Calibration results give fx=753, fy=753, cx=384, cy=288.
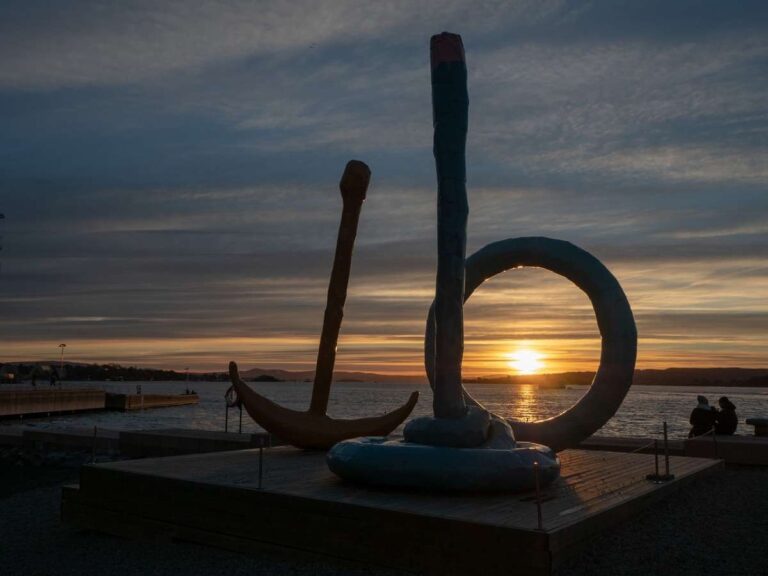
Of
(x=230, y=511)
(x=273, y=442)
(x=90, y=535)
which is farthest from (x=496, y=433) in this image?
(x=273, y=442)

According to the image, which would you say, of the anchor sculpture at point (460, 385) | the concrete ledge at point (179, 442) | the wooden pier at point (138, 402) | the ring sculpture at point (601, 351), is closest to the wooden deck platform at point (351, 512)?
the anchor sculpture at point (460, 385)

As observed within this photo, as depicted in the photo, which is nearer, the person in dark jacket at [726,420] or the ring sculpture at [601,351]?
the ring sculpture at [601,351]

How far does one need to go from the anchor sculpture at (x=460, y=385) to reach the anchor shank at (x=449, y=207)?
14 mm

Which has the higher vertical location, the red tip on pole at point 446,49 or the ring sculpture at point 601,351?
the red tip on pole at point 446,49

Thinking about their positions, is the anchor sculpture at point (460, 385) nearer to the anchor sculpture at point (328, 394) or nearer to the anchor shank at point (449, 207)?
the anchor shank at point (449, 207)

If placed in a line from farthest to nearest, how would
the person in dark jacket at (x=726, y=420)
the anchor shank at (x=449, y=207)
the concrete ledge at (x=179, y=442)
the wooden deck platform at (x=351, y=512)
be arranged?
1. the concrete ledge at (x=179, y=442)
2. the person in dark jacket at (x=726, y=420)
3. the anchor shank at (x=449, y=207)
4. the wooden deck platform at (x=351, y=512)

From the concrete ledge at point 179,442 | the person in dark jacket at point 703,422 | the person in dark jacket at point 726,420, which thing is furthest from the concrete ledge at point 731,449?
the concrete ledge at point 179,442

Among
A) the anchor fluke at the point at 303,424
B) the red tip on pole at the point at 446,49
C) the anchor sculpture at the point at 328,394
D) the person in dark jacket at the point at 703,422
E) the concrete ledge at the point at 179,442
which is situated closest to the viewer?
the red tip on pole at the point at 446,49

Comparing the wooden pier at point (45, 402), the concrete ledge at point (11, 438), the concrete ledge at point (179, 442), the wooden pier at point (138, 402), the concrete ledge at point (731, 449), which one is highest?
the concrete ledge at point (731, 449)

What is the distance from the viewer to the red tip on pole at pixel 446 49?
411 inches

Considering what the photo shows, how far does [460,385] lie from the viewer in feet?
33.0

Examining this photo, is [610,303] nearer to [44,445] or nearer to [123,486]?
[123,486]

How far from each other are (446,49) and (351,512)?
629 cm

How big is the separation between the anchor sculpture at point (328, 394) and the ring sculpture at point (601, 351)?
211 cm
